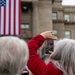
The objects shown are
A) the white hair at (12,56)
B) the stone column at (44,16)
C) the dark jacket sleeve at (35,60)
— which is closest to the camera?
the white hair at (12,56)

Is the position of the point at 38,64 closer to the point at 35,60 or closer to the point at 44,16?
the point at 35,60

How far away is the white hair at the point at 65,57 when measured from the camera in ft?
11.8

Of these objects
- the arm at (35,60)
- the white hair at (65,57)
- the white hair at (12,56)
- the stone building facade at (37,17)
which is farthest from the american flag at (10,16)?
the stone building facade at (37,17)

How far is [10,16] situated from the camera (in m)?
19.0

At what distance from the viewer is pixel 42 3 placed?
2137 inches

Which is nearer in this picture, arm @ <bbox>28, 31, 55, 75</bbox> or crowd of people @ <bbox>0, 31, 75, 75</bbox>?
crowd of people @ <bbox>0, 31, 75, 75</bbox>

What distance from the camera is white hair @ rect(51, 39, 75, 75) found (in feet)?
11.8

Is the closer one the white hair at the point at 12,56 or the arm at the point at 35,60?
the white hair at the point at 12,56

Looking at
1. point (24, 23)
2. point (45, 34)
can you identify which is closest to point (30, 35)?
point (24, 23)

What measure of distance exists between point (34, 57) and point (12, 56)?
83cm

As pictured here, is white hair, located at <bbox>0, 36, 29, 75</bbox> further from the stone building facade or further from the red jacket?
the stone building facade

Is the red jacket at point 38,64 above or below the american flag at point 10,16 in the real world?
below

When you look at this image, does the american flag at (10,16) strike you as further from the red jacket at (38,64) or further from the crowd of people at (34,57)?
the crowd of people at (34,57)

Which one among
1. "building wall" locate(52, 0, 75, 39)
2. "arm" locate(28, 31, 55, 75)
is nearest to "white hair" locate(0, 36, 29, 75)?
"arm" locate(28, 31, 55, 75)
